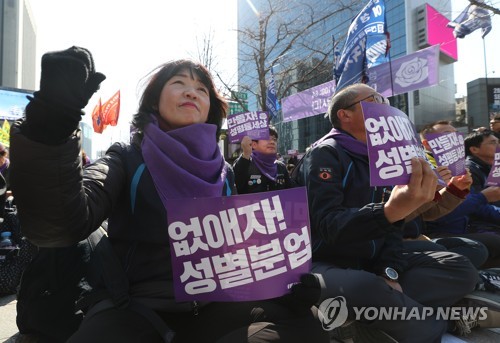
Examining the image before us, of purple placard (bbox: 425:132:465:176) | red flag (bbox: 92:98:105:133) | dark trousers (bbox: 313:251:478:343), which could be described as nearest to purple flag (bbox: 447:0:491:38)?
purple placard (bbox: 425:132:465:176)

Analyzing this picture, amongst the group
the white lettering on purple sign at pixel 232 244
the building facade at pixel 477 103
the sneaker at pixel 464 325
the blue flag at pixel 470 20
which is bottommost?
the sneaker at pixel 464 325

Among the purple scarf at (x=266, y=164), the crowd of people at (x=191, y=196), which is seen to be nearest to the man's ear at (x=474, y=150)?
the crowd of people at (x=191, y=196)

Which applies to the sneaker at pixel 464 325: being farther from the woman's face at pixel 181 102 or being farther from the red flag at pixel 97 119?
the red flag at pixel 97 119

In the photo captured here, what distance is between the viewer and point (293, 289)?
3.79 feet

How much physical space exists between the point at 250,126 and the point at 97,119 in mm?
5112

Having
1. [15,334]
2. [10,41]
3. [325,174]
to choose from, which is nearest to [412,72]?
[325,174]

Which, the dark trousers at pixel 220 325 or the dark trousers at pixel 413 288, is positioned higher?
the dark trousers at pixel 220 325

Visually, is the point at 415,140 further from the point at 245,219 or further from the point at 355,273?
the point at 245,219

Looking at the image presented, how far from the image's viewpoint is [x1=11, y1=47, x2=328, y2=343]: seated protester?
847 mm

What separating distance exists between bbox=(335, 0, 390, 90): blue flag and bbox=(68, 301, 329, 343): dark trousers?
10.5ft

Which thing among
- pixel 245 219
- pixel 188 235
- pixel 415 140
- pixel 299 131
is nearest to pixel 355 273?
pixel 415 140

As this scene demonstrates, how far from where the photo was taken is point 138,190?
4.14ft

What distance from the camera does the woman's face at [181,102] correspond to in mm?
1485

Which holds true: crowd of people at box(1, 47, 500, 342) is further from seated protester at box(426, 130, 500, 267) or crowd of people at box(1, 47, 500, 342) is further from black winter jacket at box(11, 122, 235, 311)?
seated protester at box(426, 130, 500, 267)
